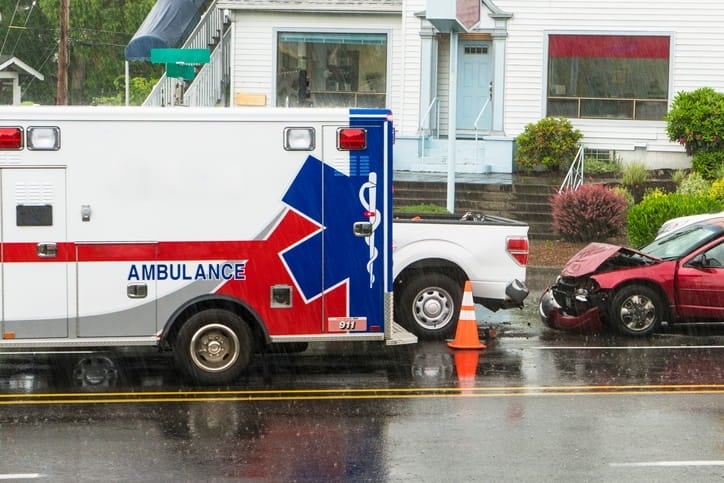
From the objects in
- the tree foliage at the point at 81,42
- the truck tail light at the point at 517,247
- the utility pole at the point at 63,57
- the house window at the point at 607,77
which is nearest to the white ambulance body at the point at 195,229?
the truck tail light at the point at 517,247

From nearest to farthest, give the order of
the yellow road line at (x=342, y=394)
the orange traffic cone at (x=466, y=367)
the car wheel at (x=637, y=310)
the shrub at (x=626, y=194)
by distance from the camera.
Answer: the yellow road line at (x=342, y=394) → the orange traffic cone at (x=466, y=367) → the car wheel at (x=637, y=310) → the shrub at (x=626, y=194)

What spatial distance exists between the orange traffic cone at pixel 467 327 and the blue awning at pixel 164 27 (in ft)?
69.3

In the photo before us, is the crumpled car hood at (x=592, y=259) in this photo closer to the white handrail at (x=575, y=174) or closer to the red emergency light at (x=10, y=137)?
the red emergency light at (x=10, y=137)

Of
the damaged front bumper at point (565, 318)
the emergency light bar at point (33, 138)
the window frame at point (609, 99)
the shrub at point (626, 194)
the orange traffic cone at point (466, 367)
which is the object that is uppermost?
the window frame at point (609, 99)

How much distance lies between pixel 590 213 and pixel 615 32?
7.68 meters

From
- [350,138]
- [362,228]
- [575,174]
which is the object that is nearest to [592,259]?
[362,228]

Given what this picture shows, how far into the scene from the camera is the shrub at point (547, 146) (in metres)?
28.0

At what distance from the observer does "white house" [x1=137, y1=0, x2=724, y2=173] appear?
28.8 metres

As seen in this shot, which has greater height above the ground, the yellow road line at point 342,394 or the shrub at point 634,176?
the shrub at point 634,176

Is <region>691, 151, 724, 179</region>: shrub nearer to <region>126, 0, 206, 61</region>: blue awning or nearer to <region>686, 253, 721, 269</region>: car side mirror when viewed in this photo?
<region>686, 253, 721, 269</region>: car side mirror

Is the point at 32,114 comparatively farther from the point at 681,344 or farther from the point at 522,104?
the point at 522,104

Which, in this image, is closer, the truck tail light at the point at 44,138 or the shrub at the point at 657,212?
the truck tail light at the point at 44,138

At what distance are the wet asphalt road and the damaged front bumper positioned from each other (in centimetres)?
74

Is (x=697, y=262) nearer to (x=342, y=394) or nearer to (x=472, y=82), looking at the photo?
(x=342, y=394)
